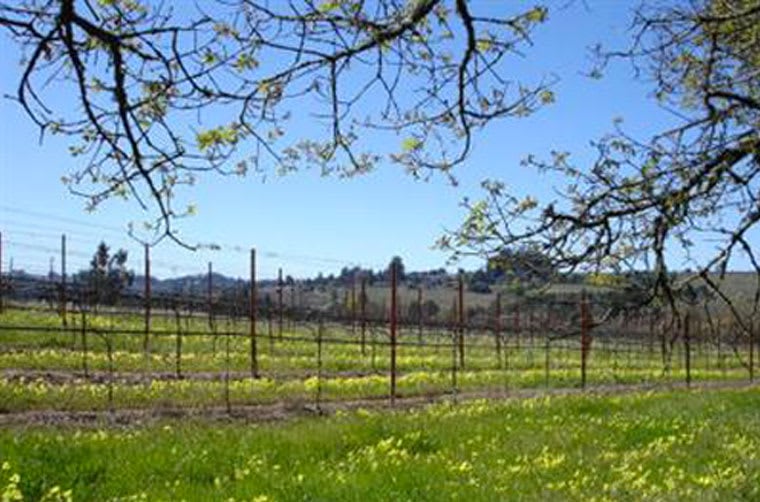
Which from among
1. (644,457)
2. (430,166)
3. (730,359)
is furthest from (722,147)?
(730,359)

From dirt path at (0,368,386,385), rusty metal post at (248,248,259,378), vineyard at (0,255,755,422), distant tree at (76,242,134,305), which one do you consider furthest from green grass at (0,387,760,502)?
distant tree at (76,242,134,305)

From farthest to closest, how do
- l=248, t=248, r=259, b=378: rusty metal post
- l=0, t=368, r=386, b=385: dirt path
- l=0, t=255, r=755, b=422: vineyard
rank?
1. l=248, t=248, r=259, b=378: rusty metal post
2. l=0, t=368, r=386, b=385: dirt path
3. l=0, t=255, r=755, b=422: vineyard

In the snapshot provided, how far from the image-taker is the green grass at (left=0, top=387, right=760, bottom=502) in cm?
884

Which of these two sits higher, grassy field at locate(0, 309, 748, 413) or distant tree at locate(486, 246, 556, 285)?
distant tree at locate(486, 246, 556, 285)

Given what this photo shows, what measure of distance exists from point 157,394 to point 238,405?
5.71ft

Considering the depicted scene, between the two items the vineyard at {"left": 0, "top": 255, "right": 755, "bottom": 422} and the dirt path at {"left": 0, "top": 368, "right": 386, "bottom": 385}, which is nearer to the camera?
the vineyard at {"left": 0, "top": 255, "right": 755, "bottom": 422}

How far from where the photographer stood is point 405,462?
10.8 metres

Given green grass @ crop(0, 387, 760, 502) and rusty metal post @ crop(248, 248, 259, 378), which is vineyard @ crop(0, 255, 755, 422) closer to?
rusty metal post @ crop(248, 248, 259, 378)

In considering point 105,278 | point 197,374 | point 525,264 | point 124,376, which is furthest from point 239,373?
point 105,278

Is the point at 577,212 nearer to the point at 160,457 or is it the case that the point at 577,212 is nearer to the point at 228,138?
the point at 228,138

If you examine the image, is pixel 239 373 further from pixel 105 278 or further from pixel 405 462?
pixel 105 278

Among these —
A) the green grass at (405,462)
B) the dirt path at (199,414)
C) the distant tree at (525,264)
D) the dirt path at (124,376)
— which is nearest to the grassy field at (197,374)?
the dirt path at (124,376)

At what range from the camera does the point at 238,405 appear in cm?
2359

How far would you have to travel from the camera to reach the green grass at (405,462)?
8844mm
